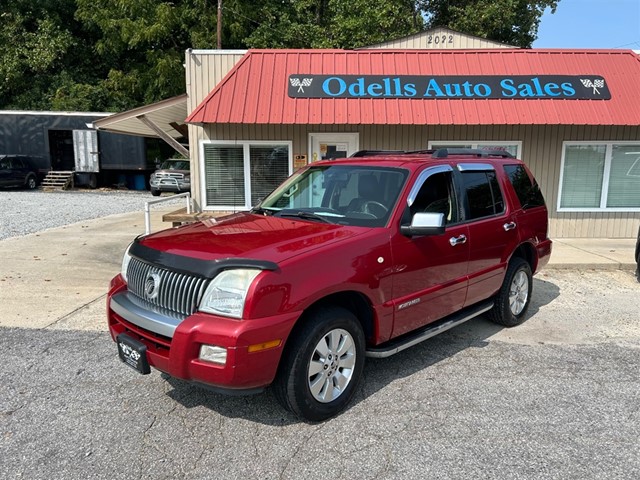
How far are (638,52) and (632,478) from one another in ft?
36.9

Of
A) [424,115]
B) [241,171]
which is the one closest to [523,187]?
[424,115]

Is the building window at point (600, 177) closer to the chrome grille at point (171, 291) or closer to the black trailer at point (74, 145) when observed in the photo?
the chrome grille at point (171, 291)

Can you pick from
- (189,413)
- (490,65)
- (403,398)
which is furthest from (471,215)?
(490,65)

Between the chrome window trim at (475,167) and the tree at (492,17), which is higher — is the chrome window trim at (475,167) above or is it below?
below

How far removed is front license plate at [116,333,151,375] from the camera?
3.12 m

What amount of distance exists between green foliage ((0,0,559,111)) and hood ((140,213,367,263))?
23.3 metres

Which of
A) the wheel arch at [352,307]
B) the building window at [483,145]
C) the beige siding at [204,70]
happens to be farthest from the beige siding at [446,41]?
the wheel arch at [352,307]

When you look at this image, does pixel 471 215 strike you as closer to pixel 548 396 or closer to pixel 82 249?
pixel 548 396

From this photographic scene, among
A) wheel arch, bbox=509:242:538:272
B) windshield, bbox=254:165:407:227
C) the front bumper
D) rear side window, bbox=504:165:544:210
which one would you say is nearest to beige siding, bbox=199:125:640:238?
rear side window, bbox=504:165:544:210

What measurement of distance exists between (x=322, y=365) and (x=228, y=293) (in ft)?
2.85

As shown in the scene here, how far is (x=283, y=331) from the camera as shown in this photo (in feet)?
9.75

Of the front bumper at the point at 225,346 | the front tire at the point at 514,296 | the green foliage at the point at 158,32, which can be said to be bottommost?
the front tire at the point at 514,296

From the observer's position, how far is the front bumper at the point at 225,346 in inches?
111

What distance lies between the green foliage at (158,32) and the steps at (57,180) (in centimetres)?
590
